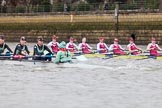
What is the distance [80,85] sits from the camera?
65.6ft

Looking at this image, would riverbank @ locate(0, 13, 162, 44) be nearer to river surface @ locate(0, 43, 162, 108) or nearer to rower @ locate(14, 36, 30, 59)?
river surface @ locate(0, 43, 162, 108)

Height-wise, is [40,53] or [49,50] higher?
[49,50]

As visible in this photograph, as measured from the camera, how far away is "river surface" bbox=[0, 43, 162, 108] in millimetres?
16688

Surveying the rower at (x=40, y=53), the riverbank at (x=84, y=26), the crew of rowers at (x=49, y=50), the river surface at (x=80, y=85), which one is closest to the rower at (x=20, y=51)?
the crew of rowers at (x=49, y=50)

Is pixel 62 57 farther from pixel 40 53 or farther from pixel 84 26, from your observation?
pixel 84 26

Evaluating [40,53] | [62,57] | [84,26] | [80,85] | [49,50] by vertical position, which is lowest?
[80,85]

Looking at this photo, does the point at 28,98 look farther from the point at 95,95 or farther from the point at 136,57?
the point at 136,57

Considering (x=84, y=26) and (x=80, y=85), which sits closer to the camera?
(x=80, y=85)

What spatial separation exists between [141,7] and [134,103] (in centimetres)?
3298

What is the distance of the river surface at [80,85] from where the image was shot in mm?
16688

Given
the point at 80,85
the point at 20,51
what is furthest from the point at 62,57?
the point at 80,85

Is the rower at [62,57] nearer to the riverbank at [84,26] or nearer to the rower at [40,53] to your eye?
the rower at [40,53]

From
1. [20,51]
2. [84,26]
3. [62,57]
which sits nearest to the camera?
[62,57]

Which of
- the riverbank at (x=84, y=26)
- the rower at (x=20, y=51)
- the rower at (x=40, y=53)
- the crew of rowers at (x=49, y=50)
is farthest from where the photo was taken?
the riverbank at (x=84, y=26)
